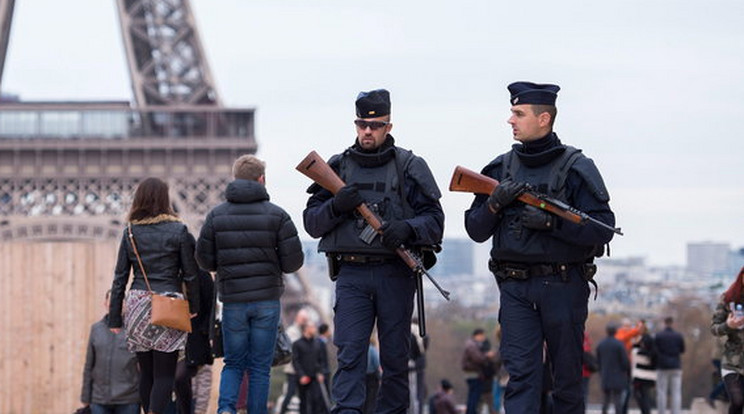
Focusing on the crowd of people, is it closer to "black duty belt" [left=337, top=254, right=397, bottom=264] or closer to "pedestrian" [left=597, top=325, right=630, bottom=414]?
"black duty belt" [left=337, top=254, right=397, bottom=264]

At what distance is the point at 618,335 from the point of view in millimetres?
22297

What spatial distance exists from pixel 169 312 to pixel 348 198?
1.77 m

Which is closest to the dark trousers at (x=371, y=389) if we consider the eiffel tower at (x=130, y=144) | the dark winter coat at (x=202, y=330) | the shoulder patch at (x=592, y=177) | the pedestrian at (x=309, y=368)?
the pedestrian at (x=309, y=368)

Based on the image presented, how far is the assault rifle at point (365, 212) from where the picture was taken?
894 centimetres

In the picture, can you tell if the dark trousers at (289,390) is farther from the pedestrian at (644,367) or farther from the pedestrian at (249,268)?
the pedestrian at (249,268)

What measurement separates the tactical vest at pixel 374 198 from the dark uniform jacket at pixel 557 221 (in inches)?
24.7

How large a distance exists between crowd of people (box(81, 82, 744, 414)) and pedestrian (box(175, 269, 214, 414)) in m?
0.01

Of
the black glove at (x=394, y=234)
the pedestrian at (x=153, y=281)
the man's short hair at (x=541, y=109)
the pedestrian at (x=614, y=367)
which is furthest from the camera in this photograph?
the pedestrian at (x=614, y=367)

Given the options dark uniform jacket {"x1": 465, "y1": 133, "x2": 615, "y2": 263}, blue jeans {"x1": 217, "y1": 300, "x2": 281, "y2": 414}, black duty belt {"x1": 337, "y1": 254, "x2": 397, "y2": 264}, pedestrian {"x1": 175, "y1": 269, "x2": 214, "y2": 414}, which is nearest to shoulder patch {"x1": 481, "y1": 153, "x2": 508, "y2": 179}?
dark uniform jacket {"x1": 465, "y1": 133, "x2": 615, "y2": 263}

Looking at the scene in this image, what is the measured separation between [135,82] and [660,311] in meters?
28.9

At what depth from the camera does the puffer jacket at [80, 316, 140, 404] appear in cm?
1145

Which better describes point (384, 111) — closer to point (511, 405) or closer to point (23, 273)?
point (511, 405)

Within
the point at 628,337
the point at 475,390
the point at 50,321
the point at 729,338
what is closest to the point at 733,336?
the point at 729,338

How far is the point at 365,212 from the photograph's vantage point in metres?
9.01
